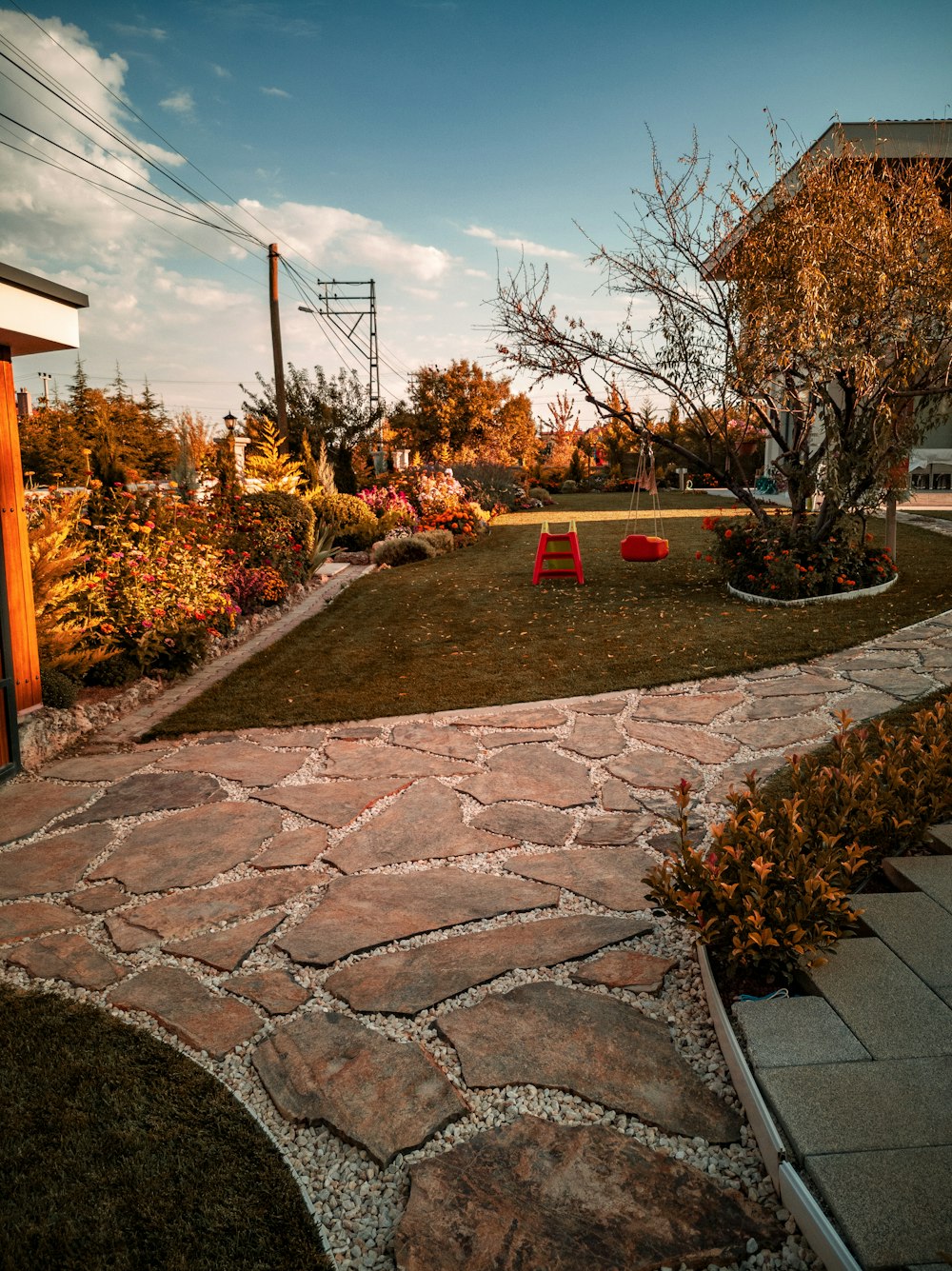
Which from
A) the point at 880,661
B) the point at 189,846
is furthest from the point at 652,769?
the point at 880,661

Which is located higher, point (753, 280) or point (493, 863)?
point (753, 280)

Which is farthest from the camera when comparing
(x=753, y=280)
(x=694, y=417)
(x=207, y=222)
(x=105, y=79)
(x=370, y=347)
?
(x=370, y=347)

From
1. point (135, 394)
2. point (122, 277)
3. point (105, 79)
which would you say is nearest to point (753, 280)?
point (105, 79)

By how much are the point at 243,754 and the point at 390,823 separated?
4.45 feet

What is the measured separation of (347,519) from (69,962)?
1199 centimetres

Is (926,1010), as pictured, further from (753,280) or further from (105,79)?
(105,79)

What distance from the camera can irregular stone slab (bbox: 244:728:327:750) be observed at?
15.5 feet

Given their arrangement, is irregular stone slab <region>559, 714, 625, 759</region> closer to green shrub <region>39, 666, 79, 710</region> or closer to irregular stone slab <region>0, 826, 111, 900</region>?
irregular stone slab <region>0, 826, 111, 900</region>

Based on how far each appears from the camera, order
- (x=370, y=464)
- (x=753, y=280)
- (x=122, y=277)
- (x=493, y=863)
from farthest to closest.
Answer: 1. (x=370, y=464)
2. (x=122, y=277)
3. (x=753, y=280)
4. (x=493, y=863)

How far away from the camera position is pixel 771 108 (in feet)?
25.2

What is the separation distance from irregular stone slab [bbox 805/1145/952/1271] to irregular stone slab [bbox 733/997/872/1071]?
0.29 meters

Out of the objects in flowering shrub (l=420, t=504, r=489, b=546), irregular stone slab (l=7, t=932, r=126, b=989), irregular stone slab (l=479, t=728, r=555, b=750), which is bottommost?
irregular stone slab (l=7, t=932, r=126, b=989)

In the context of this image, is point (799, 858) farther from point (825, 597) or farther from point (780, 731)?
point (825, 597)

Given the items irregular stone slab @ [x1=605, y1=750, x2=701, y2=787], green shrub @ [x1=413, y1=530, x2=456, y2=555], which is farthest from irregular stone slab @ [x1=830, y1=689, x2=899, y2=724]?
green shrub @ [x1=413, y1=530, x2=456, y2=555]
